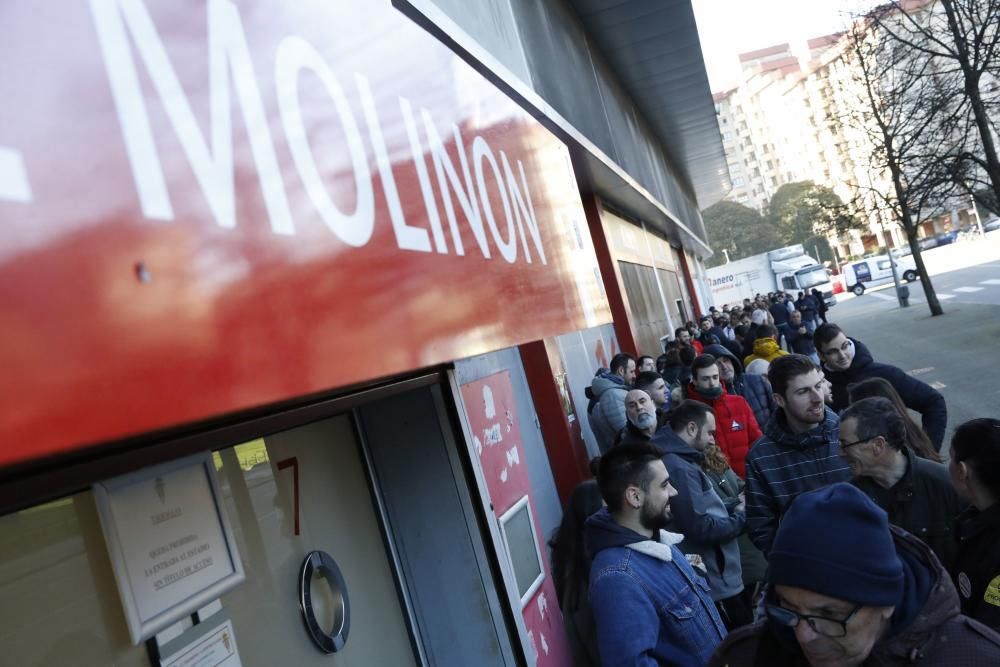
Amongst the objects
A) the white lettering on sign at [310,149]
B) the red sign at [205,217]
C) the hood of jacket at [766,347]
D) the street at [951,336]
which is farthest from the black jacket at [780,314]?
the white lettering on sign at [310,149]

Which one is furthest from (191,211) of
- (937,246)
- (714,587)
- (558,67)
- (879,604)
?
(937,246)

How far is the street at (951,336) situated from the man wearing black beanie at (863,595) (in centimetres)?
846

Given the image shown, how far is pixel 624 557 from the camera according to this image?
3.48m

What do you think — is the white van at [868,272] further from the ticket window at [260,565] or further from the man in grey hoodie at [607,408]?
the ticket window at [260,565]

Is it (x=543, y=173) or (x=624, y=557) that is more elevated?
(x=543, y=173)

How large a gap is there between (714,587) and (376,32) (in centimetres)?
346

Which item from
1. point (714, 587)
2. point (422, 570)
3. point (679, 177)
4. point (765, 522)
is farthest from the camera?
point (679, 177)

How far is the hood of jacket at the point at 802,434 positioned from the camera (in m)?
4.53

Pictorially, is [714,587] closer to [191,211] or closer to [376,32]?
[376,32]

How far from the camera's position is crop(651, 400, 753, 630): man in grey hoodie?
483 cm

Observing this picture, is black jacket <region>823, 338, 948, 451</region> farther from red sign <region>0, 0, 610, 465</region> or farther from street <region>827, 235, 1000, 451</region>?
street <region>827, 235, 1000, 451</region>

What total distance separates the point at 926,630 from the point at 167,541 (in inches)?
77.5

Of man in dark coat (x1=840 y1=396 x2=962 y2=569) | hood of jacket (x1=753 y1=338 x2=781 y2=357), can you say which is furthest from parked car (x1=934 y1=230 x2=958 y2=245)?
man in dark coat (x1=840 y1=396 x2=962 y2=569)

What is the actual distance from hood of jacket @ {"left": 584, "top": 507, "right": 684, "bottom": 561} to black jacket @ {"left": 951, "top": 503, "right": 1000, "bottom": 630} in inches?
39.9
